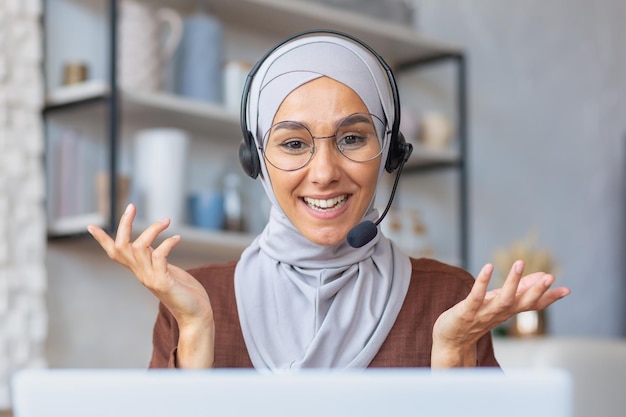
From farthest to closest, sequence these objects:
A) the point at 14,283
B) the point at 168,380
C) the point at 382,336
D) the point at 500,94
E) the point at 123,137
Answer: the point at 500,94 → the point at 123,137 → the point at 14,283 → the point at 382,336 → the point at 168,380

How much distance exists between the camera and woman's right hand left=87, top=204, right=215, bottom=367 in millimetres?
1132

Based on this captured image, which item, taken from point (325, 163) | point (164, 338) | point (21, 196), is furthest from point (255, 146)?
point (21, 196)

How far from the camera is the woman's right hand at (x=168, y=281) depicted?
1.13m

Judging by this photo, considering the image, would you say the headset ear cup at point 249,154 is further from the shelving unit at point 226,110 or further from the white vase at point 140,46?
the white vase at point 140,46

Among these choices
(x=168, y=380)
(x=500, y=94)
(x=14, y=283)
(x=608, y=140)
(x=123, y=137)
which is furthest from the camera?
(x=608, y=140)

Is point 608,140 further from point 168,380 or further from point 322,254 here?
point 168,380

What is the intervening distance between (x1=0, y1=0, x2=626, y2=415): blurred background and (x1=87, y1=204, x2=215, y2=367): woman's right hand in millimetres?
1449

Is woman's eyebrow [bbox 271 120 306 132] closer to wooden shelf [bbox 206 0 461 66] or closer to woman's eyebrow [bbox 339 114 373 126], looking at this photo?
woman's eyebrow [bbox 339 114 373 126]

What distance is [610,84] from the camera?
457 centimetres

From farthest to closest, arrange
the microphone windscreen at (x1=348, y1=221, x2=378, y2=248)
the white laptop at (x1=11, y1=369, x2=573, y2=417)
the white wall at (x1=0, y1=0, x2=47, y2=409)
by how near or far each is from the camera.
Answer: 1. the white wall at (x1=0, y1=0, x2=47, y2=409)
2. the microphone windscreen at (x1=348, y1=221, x2=378, y2=248)
3. the white laptop at (x1=11, y1=369, x2=573, y2=417)

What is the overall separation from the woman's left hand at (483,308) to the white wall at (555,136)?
2.72 meters

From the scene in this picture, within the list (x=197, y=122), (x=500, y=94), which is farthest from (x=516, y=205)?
(x=197, y=122)

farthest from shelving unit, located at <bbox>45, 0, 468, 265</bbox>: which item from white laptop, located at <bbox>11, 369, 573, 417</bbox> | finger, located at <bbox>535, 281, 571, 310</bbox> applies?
white laptop, located at <bbox>11, 369, 573, 417</bbox>

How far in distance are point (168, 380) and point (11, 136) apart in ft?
7.18
